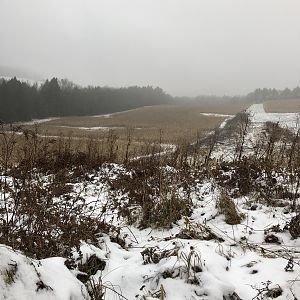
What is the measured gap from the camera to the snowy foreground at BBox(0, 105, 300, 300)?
2795 millimetres

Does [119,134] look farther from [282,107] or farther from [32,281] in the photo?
[282,107]

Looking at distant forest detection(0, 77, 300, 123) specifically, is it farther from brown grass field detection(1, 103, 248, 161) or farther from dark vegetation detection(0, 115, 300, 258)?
dark vegetation detection(0, 115, 300, 258)

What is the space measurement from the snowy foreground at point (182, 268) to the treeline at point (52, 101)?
46.5m

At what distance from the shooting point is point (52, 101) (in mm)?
71562

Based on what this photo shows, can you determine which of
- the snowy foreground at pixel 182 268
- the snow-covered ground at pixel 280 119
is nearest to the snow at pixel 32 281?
the snowy foreground at pixel 182 268

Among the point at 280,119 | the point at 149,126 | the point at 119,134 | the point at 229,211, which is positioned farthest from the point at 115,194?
the point at 149,126

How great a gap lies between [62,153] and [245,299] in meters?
8.15

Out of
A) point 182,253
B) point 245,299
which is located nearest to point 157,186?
point 182,253

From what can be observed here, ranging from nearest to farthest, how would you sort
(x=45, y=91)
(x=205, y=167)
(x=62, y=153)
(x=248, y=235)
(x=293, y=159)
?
(x=248, y=235)
(x=293, y=159)
(x=205, y=167)
(x=62, y=153)
(x=45, y=91)

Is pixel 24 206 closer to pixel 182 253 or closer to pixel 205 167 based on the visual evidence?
pixel 182 253

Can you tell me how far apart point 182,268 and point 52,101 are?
71.7 m

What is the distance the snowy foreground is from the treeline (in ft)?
152

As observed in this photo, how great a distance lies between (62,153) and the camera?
10539mm

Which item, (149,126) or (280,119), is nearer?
(280,119)
